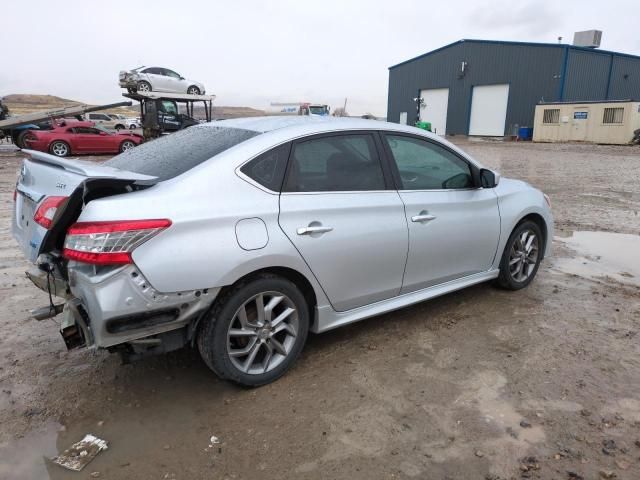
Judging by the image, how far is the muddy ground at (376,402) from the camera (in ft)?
8.03

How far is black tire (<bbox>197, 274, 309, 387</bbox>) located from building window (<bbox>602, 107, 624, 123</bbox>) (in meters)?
29.4

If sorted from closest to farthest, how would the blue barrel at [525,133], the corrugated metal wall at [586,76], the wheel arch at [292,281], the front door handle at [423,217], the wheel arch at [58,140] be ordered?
the wheel arch at [292,281] < the front door handle at [423,217] < the wheel arch at [58,140] < the blue barrel at [525,133] < the corrugated metal wall at [586,76]

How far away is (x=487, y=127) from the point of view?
3794cm

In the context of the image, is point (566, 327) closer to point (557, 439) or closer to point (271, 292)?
point (557, 439)

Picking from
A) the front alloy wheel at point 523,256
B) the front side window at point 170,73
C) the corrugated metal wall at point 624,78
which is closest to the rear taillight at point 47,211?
the front alloy wheel at point 523,256

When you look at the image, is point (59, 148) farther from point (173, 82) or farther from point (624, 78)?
point (624, 78)

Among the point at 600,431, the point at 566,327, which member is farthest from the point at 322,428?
the point at 566,327

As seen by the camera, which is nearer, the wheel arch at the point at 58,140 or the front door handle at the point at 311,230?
the front door handle at the point at 311,230

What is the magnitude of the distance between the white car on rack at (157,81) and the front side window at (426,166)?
800 inches

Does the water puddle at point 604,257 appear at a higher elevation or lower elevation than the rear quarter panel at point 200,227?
lower

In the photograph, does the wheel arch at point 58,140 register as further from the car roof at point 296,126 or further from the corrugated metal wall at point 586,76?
the corrugated metal wall at point 586,76

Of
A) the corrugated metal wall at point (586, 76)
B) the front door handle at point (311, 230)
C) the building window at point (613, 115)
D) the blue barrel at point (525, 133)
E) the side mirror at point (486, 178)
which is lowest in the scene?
the front door handle at point (311, 230)

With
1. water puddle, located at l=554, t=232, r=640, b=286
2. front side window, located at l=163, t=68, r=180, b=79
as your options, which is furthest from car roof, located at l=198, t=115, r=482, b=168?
front side window, located at l=163, t=68, r=180, b=79

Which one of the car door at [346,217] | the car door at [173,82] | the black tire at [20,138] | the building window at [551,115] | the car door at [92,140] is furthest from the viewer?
the building window at [551,115]
